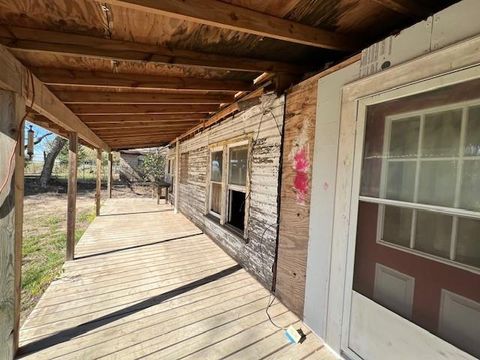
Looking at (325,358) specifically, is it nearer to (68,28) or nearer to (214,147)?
(68,28)

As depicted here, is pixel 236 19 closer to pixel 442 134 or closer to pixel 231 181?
pixel 442 134

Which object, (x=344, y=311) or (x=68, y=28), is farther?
(x=344, y=311)

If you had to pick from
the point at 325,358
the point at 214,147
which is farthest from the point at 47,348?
the point at 214,147

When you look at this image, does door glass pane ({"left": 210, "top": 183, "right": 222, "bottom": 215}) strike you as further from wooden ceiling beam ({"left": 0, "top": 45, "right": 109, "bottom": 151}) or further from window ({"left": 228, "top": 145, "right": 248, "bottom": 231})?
wooden ceiling beam ({"left": 0, "top": 45, "right": 109, "bottom": 151})

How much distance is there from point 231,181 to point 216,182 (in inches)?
29.8

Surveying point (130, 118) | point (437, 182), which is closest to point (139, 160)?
point (130, 118)

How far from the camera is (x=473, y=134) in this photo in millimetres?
1236

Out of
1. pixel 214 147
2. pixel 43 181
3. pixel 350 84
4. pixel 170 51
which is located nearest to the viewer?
pixel 350 84

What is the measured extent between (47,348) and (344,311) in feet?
7.60

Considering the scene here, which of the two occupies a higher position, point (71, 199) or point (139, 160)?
point (139, 160)

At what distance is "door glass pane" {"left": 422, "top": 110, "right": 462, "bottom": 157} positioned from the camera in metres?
1.31

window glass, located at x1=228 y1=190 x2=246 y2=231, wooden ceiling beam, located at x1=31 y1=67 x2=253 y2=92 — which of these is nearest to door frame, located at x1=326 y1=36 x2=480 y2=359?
wooden ceiling beam, located at x1=31 y1=67 x2=253 y2=92

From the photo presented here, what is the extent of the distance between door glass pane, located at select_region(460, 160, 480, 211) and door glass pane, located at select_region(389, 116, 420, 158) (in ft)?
0.91

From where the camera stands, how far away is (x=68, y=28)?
170 cm
